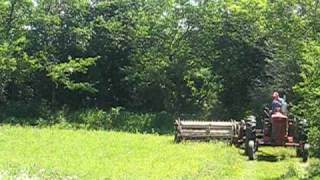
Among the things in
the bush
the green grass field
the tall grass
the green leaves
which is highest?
the green leaves

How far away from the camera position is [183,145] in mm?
26922

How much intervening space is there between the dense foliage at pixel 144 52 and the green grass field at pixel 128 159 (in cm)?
1144

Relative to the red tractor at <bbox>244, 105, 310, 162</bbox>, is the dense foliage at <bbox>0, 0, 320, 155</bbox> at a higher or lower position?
higher

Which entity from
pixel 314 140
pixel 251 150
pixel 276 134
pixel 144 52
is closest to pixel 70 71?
pixel 144 52

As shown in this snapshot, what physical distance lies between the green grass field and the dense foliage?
11439mm

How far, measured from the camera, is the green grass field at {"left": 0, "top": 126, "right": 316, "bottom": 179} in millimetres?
16875

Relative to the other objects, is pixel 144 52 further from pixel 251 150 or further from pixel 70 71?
pixel 251 150

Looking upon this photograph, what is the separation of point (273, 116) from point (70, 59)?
847 inches

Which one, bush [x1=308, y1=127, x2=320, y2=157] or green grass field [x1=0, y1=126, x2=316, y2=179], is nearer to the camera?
green grass field [x1=0, y1=126, x2=316, y2=179]

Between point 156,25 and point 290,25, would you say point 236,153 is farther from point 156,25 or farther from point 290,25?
point 156,25

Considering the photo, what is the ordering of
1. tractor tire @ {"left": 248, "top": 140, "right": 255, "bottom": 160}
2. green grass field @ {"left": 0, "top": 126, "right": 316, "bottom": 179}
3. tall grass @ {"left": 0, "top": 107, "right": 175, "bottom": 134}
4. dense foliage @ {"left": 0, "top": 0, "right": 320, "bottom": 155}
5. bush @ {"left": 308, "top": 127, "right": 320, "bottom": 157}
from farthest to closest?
dense foliage @ {"left": 0, "top": 0, "right": 320, "bottom": 155} → tall grass @ {"left": 0, "top": 107, "right": 175, "bottom": 134} → bush @ {"left": 308, "top": 127, "right": 320, "bottom": 157} → tractor tire @ {"left": 248, "top": 140, "right": 255, "bottom": 160} → green grass field @ {"left": 0, "top": 126, "right": 316, "bottom": 179}

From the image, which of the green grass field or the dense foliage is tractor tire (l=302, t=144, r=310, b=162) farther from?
the dense foliage

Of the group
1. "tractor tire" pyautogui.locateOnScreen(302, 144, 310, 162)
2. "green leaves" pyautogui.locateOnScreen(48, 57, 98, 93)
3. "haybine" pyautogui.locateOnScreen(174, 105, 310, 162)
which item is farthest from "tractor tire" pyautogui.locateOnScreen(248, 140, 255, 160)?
"green leaves" pyautogui.locateOnScreen(48, 57, 98, 93)

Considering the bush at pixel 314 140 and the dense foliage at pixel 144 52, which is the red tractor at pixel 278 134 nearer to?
the bush at pixel 314 140
